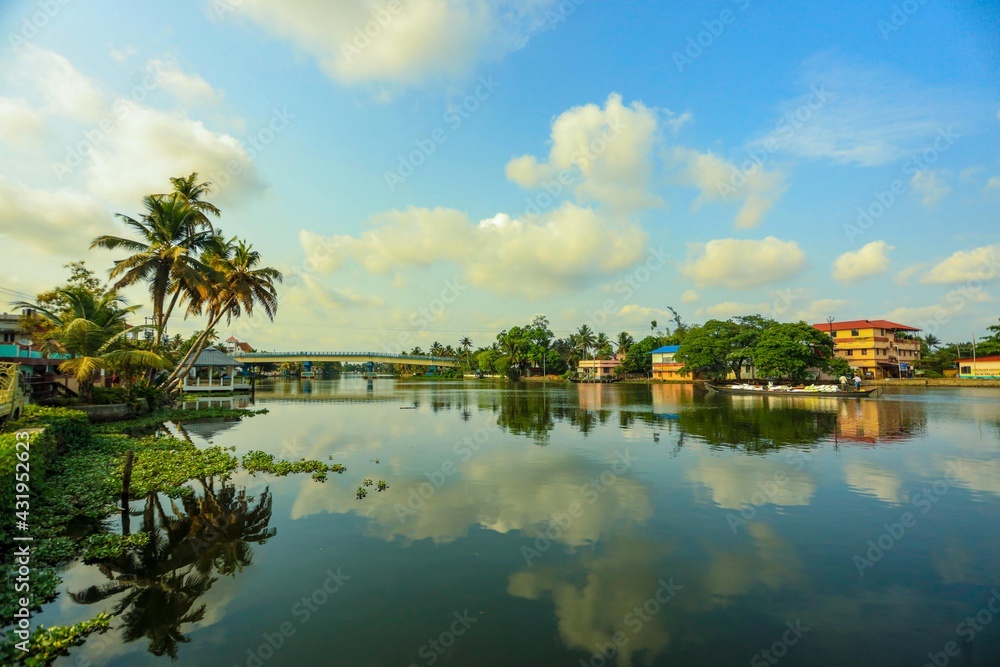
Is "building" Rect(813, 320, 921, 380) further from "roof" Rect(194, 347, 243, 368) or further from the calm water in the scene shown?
"roof" Rect(194, 347, 243, 368)

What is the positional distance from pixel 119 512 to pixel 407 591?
8.86 m

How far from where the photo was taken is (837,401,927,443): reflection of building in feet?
80.5

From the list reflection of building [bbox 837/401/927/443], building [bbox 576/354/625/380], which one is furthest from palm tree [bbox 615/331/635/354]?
reflection of building [bbox 837/401/927/443]

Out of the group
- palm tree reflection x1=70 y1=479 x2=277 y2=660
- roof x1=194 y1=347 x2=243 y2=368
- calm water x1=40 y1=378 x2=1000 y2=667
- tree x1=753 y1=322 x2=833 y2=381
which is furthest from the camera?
tree x1=753 y1=322 x2=833 y2=381

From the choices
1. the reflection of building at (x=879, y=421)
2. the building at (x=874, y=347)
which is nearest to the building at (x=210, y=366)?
the reflection of building at (x=879, y=421)

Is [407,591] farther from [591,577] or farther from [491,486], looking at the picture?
[491,486]

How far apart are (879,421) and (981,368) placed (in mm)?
69163

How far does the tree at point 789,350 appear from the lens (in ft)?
211

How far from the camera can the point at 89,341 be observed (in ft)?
87.4

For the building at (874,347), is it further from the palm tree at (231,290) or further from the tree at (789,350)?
the palm tree at (231,290)

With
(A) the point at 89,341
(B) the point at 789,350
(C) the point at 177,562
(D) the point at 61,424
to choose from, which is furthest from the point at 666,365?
(C) the point at 177,562

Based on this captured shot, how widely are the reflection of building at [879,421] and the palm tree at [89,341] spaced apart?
3866 cm

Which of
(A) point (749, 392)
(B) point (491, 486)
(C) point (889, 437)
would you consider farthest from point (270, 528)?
(A) point (749, 392)

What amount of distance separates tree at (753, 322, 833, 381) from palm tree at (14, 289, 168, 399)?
68.9 meters
